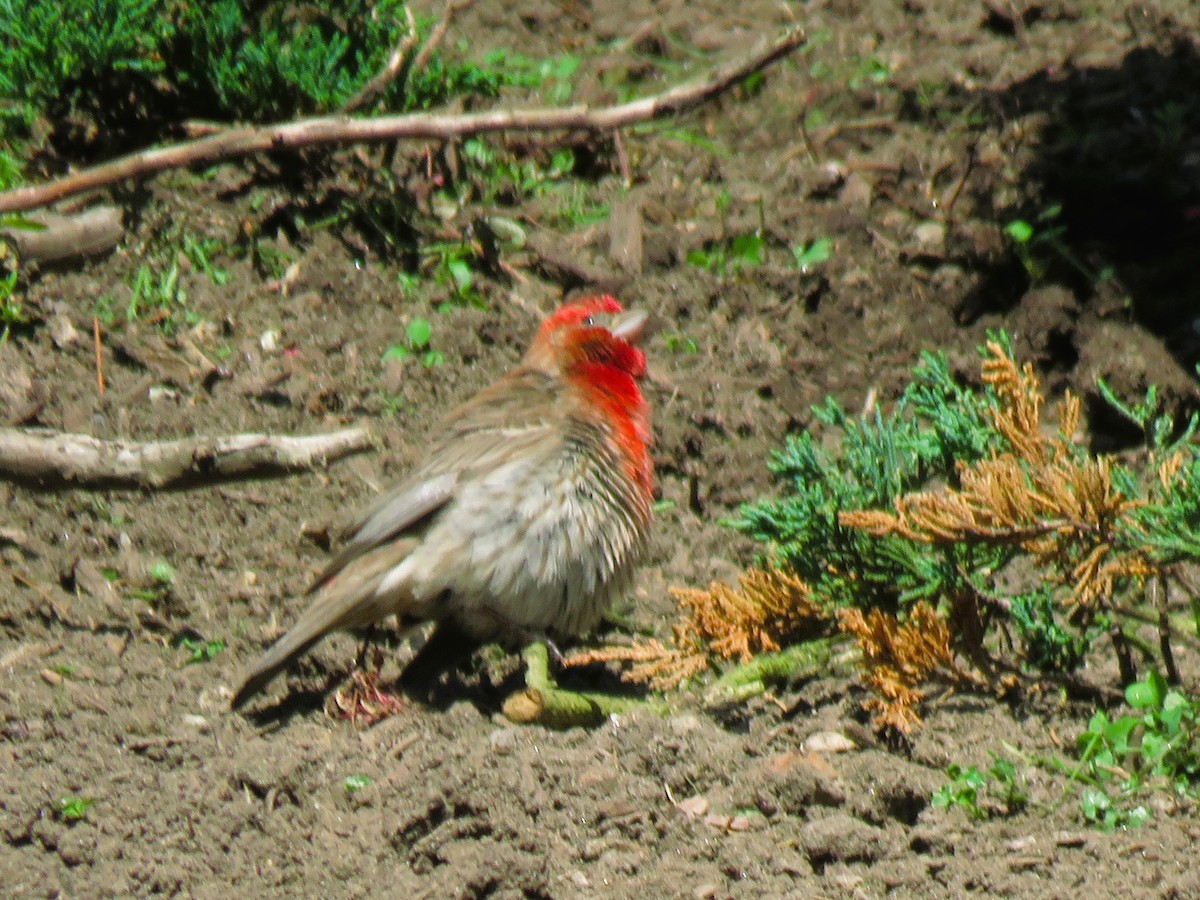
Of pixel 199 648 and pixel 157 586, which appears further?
pixel 157 586

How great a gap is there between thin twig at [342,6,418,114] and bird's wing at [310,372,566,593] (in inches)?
79.0

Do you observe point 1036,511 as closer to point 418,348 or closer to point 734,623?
point 734,623

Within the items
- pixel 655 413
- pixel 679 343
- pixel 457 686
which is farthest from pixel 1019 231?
pixel 457 686

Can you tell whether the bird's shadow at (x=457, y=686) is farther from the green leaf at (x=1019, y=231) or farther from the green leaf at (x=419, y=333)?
the green leaf at (x=1019, y=231)

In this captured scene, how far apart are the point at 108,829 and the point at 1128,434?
388 centimetres

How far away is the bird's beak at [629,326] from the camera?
5.80 metres

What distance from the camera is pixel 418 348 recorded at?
21.2 ft

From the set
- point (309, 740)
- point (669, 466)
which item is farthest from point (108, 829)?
point (669, 466)

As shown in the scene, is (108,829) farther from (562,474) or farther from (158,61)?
(158,61)

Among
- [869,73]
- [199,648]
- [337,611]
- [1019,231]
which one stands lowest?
[199,648]

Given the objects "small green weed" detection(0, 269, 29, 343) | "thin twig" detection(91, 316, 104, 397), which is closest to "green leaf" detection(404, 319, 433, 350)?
"thin twig" detection(91, 316, 104, 397)

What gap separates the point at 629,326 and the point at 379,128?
1435 millimetres

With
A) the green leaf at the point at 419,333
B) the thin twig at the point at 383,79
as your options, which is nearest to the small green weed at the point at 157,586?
the green leaf at the point at 419,333

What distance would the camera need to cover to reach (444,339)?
6500 millimetres
